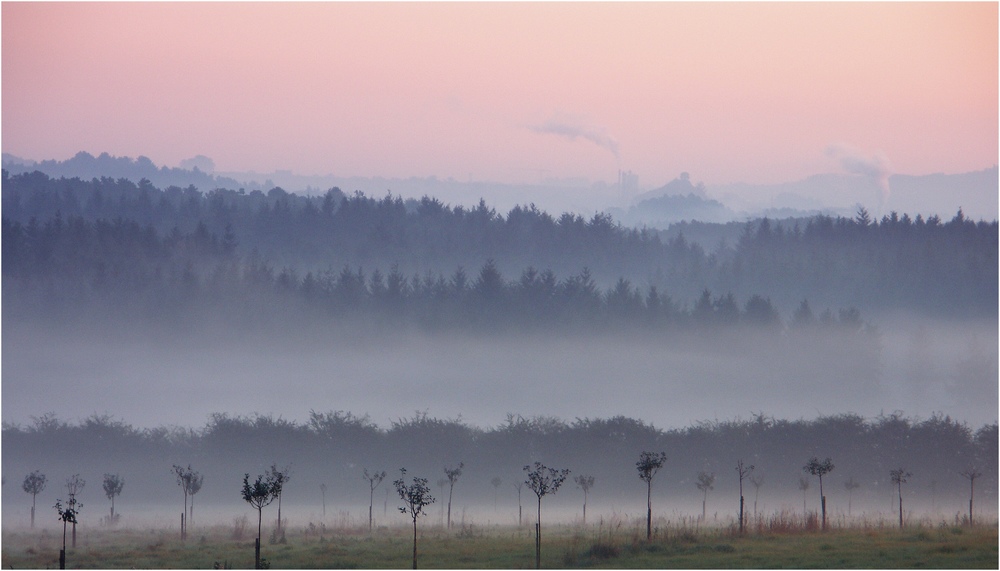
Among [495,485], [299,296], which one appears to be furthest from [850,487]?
[299,296]

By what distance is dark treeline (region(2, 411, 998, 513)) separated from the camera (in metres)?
110

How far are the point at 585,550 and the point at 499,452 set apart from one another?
64.5 metres

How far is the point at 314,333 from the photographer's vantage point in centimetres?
19425

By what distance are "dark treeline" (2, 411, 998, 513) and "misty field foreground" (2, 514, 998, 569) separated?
144 ft

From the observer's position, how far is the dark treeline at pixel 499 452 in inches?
4343

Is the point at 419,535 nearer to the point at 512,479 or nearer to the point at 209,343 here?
the point at 512,479

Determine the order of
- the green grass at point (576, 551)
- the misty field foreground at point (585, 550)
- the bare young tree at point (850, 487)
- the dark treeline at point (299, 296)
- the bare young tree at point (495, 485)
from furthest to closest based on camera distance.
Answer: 1. the dark treeline at point (299, 296)
2. the bare young tree at point (495, 485)
3. the bare young tree at point (850, 487)
4. the misty field foreground at point (585, 550)
5. the green grass at point (576, 551)

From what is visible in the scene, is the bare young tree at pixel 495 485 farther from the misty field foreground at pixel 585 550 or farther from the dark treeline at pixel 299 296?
the dark treeline at pixel 299 296

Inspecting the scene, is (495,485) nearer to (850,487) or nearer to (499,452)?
(499,452)

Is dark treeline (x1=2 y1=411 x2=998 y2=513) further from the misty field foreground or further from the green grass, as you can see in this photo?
the green grass

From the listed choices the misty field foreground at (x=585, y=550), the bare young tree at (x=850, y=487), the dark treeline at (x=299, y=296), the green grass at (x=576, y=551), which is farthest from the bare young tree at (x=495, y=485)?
the dark treeline at (x=299, y=296)

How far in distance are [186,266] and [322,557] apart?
15100 cm

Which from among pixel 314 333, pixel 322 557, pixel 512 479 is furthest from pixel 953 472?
pixel 314 333

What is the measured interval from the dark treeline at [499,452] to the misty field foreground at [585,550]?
144 ft
